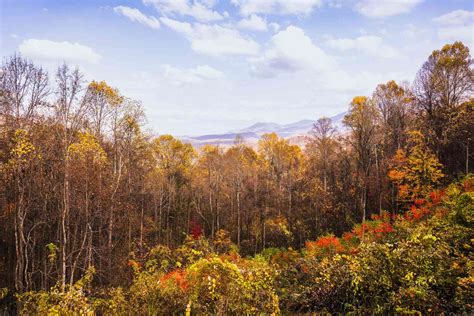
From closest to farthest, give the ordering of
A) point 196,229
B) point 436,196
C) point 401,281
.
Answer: point 401,281 < point 436,196 < point 196,229

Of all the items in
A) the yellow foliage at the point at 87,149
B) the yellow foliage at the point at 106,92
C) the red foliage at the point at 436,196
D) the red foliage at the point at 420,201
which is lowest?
the red foliage at the point at 420,201

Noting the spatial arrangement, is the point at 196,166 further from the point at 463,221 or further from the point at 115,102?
the point at 463,221

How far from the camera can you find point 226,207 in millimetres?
33625

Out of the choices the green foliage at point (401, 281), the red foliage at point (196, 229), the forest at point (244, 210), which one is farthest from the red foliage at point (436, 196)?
the red foliage at point (196, 229)

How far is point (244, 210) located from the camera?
106 ft

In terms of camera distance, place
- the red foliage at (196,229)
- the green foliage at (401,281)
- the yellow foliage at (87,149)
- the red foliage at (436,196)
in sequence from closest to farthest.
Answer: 1. the green foliage at (401,281)
2. the yellow foliage at (87,149)
3. the red foliage at (436,196)
4. the red foliage at (196,229)

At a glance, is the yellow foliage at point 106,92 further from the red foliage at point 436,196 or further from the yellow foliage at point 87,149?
the red foliage at point 436,196

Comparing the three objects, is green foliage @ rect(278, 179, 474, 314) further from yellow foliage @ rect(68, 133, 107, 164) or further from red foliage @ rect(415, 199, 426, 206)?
yellow foliage @ rect(68, 133, 107, 164)

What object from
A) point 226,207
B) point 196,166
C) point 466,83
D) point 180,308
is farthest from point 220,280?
point 196,166

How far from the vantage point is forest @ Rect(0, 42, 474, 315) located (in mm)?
6082

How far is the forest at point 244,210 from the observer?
20.0 feet

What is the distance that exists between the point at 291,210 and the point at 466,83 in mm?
19170

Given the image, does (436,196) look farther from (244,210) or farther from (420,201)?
(244,210)

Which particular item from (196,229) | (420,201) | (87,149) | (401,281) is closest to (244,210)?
(196,229)
